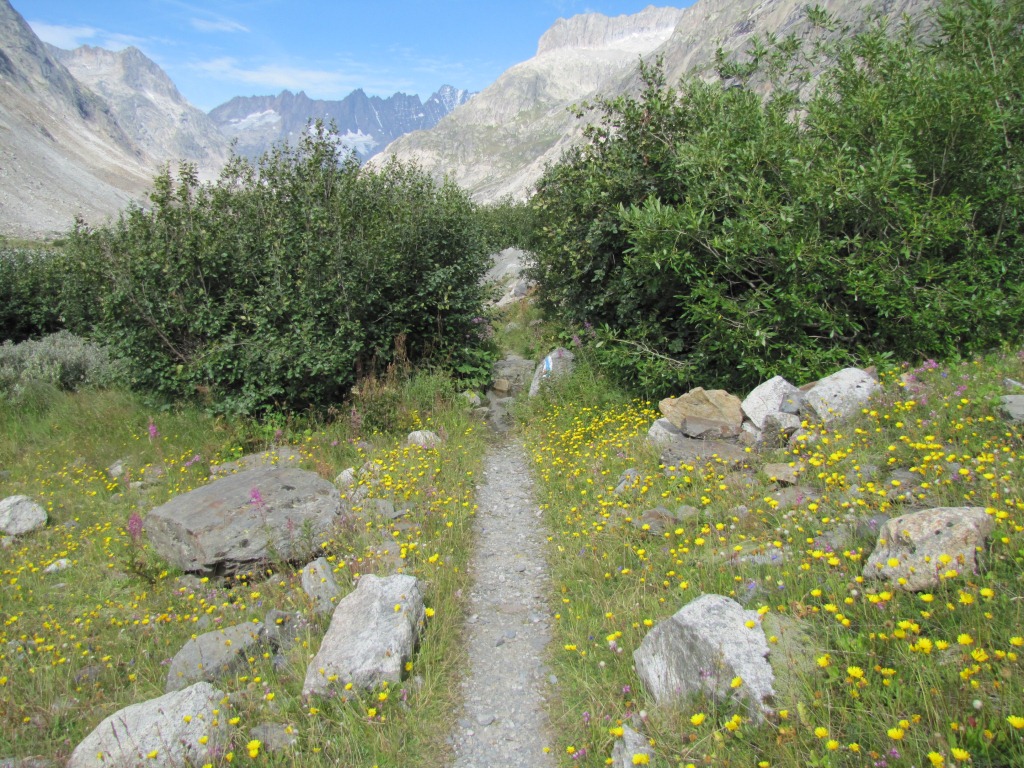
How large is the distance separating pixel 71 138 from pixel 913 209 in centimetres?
21068

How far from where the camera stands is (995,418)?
5.62 metres

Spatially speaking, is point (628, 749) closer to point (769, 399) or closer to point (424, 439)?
point (769, 399)

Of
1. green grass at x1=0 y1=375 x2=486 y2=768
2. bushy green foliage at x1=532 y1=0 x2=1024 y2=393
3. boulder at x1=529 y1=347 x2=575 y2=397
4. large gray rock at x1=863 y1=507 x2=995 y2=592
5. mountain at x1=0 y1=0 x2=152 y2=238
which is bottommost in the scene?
boulder at x1=529 y1=347 x2=575 y2=397

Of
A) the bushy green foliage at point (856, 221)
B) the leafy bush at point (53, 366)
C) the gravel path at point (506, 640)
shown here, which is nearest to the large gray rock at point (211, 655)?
the gravel path at point (506, 640)

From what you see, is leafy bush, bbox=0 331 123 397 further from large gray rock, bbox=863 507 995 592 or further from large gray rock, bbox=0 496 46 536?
large gray rock, bbox=863 507 995 592

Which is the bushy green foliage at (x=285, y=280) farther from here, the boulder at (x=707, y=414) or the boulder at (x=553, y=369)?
the boulder at (x=707, y=414)

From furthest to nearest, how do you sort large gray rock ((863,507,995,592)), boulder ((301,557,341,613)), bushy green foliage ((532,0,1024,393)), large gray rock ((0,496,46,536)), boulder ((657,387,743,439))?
1. large gray rock ((0,496,46,536))
2. bushy green foliage ((532,0,1024,393))
3. boulder ((657,387,743,439))
4. boulder ((301,557,341,613))
5. large gray rock ((863,507,995,592))

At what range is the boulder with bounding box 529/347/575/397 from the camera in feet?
39.3

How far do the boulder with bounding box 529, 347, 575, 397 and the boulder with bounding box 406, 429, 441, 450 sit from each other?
287 centimetres

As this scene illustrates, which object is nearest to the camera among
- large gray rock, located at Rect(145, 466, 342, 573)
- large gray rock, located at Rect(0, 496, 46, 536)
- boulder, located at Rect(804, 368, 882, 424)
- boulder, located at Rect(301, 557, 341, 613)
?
boulder, located at Rect(301, 557, 341, 613)

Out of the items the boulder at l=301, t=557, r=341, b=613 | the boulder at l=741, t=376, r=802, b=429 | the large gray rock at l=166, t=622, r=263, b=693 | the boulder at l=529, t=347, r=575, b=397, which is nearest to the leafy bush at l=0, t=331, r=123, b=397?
the boulder at l=529, t=347, r=575, b=397

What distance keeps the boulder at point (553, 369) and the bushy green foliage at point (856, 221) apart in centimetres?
187

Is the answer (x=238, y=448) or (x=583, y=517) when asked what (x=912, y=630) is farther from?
(x=238, y=448)

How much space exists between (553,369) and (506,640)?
739cm
